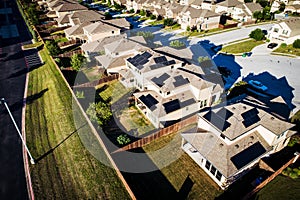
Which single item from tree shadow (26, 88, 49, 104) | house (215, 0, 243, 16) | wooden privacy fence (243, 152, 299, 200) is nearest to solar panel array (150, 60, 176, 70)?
tree shadow (26, 88, 49, 104)

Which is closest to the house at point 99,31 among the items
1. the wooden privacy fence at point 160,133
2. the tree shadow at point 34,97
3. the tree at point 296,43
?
the tree shadow at point 34,97

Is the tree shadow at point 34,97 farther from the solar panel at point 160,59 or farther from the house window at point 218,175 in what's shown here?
the house window at point 218,175

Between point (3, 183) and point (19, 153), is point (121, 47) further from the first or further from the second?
point (3, 183)

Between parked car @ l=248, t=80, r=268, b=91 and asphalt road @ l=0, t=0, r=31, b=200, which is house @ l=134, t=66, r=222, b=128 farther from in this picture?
asphalt road @ l=0, t=0, r=31, b=200

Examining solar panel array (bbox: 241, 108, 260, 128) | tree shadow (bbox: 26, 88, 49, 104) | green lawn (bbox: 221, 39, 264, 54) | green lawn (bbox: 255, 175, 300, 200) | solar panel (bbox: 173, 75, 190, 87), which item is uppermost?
solar panel (bbox: 173, 75, 190, 87)

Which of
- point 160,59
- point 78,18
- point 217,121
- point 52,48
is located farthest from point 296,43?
point 78,18

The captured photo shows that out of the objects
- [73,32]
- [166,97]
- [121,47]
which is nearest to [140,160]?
[166,97]
